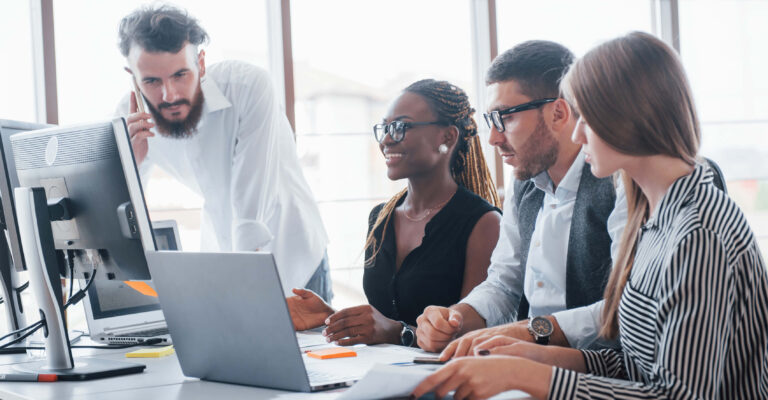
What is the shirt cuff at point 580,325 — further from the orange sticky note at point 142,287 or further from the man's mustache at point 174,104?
the man's mustache at point 174,104

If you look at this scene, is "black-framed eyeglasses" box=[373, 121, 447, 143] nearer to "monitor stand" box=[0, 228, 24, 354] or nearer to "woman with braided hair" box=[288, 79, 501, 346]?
"woman with braided hair" box=[288, 79, 501, 346]

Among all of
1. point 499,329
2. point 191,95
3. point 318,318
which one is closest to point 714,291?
point 499,329

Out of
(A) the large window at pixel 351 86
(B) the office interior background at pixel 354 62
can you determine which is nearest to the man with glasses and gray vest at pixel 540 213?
(B) the office interior background at pixel 354 62

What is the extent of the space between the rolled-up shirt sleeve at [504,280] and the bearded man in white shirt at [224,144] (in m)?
0.86

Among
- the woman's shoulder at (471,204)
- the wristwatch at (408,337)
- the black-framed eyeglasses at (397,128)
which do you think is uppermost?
the black-framed eyeglasses at (397,128)

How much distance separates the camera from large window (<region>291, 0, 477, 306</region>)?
3996 mm

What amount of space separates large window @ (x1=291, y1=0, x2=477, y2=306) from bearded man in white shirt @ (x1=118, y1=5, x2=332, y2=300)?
1233 mm

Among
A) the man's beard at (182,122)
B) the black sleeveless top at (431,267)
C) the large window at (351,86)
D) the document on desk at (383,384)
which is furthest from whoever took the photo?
the large window at (351,86)

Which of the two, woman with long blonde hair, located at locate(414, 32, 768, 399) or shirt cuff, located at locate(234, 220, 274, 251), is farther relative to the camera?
shirt cuff, located at locate(234, 220, 274, 251)

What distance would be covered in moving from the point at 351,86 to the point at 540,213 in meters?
2.50

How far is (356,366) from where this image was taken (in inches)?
50.2

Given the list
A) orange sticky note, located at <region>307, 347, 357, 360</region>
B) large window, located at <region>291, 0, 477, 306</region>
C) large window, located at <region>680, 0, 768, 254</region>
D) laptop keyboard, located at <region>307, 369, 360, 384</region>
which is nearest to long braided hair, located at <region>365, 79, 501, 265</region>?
orange sticky note, located at <region>307, 347, 357, 360</region>

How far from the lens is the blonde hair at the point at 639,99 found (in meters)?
1.06

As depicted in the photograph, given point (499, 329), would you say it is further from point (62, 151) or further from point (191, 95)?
point (191, 95)
